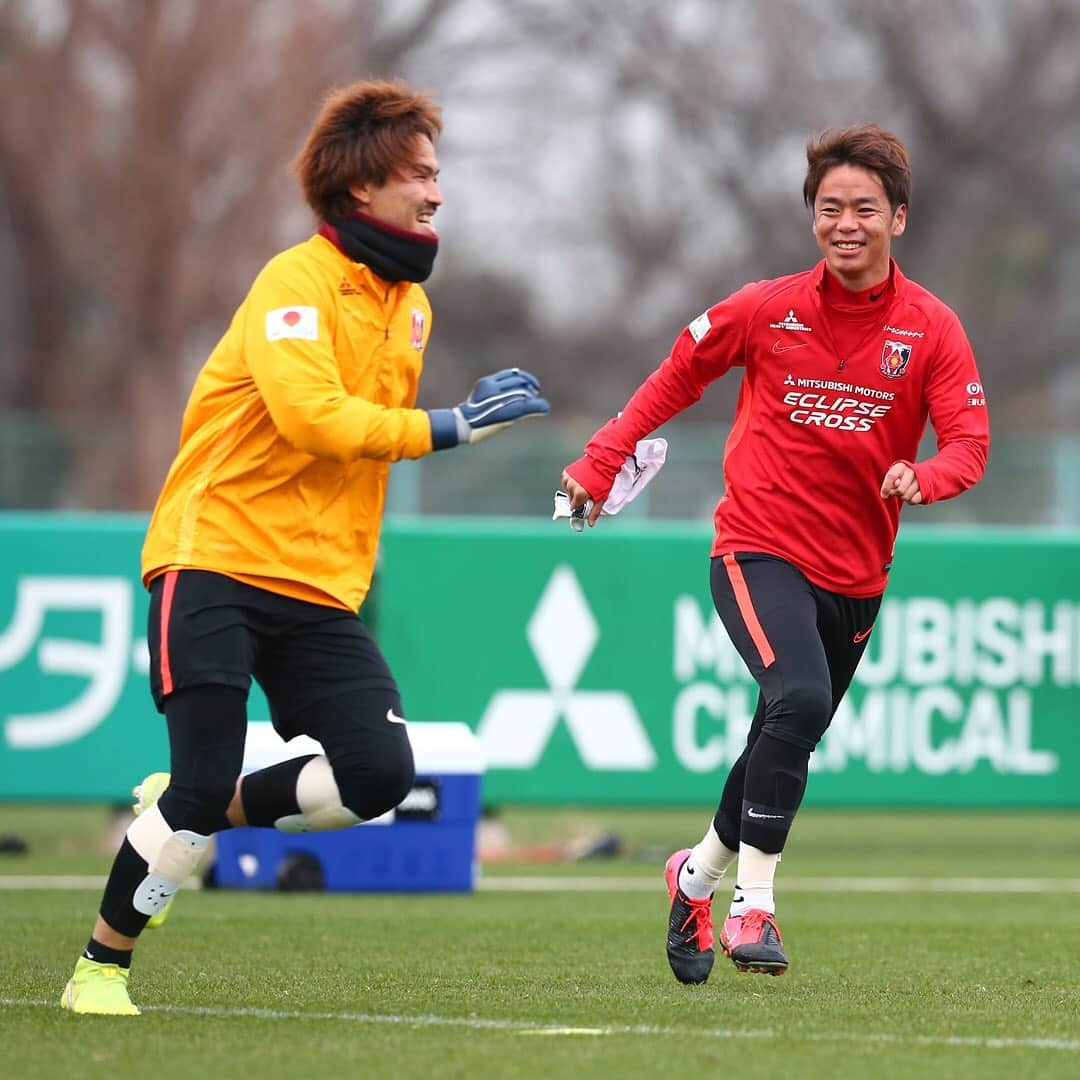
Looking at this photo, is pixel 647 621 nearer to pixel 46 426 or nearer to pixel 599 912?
pixel 599 912

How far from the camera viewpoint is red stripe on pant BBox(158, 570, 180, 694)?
17.0 ft

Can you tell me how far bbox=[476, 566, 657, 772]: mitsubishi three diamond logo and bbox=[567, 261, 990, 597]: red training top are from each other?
541 cm

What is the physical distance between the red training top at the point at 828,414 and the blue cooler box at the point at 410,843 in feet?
11.8

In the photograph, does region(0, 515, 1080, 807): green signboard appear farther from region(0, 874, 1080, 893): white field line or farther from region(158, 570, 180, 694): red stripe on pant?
region(158, 570, 180, 694): red stripe on pant

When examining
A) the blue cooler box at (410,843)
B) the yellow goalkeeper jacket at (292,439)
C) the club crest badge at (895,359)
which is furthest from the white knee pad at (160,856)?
the blue cooler box at (410,843)

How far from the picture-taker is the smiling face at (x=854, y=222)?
19.7ft

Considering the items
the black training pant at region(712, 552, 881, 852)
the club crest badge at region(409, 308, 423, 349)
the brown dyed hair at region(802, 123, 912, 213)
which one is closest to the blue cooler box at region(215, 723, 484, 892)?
the black training pant at region(712, 552, 881, 852)

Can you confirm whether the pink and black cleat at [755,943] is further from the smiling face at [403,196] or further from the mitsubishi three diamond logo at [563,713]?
the mitsubishi three diamond logo at [563,713]

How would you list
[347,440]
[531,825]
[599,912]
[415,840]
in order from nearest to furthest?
1. [347,440]
2. [599,912]
3. [415,840]
4. [531,825]

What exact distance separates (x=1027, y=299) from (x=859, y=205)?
99.5 feet

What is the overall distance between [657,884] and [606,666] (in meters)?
1.88

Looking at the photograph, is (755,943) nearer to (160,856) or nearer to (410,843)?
(160,856)

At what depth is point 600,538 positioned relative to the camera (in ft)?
38.3

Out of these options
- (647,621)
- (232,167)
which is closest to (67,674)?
(647,621)
